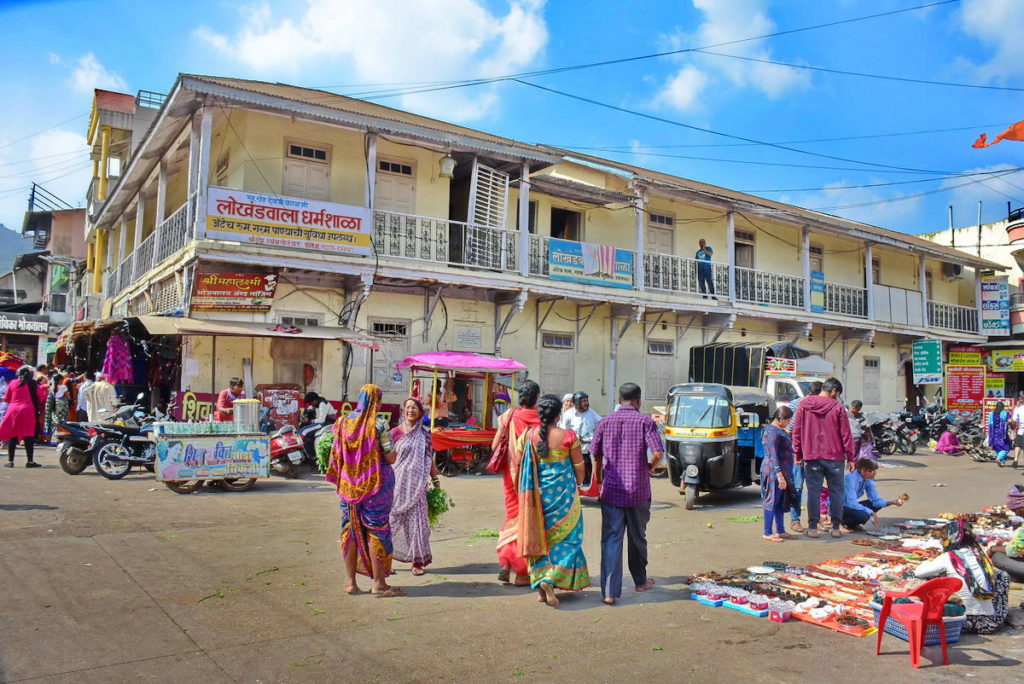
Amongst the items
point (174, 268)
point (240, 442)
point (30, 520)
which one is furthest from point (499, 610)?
point (174, 268)

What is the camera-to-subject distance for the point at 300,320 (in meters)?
14.0

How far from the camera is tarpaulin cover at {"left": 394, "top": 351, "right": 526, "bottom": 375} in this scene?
39.9ft

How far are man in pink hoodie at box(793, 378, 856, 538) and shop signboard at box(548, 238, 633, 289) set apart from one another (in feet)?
27.6

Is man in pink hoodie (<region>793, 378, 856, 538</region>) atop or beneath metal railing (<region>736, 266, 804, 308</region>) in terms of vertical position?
A: beneath

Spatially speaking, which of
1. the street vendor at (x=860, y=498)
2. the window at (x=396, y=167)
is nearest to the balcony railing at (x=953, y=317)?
the window at (x=396, y=167)

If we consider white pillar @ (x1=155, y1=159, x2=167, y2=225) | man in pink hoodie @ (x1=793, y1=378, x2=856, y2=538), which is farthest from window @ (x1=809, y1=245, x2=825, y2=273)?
white pillar @ (x1=155, y1=159, x2=167, y2=225)

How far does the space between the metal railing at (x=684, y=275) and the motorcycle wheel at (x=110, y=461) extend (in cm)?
1187

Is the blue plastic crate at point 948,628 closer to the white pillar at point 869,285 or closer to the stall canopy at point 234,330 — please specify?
the stall canopy at point 234,330

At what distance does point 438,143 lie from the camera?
14.4 metres

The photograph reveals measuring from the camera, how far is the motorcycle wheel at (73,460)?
10.9m

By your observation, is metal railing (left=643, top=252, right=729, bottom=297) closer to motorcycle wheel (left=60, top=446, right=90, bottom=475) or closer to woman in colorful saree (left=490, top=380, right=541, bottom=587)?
motorcycle wheel (left=60, top=446, right=90, bottom=475)

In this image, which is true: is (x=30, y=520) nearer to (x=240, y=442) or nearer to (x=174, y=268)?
(x=240, y=442)

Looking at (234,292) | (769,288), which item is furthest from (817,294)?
(234,292)

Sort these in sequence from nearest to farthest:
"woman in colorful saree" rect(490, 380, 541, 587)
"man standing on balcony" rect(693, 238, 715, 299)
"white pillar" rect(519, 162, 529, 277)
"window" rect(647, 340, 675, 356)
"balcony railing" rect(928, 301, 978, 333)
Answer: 1. "woman in colorful saree" rect(490, 380, 541, 587)
2. "white pillar" rect(519, 162, 529, 277)
3. "man standing on balcony" rect(693, 238, 715, 299)
4. "window" rect(647, 340, 675, 356)
5. "balcony railing" rect(928, 301, 978, 333)
